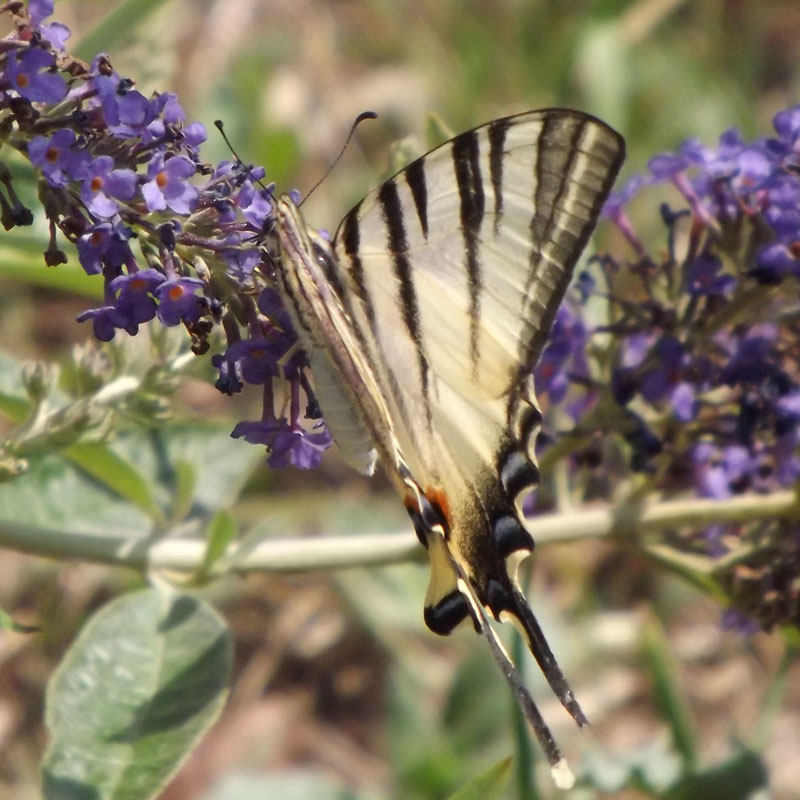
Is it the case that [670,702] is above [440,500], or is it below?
below

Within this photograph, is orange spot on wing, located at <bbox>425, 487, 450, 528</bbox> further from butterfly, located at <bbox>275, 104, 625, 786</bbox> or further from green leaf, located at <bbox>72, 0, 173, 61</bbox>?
green leaf, located at <bbox>72, 0, 173, 61</bbox>

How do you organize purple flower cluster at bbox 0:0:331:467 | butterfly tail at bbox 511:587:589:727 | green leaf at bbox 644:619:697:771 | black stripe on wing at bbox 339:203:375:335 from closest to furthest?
1. purple flower cluster at bbox 0:0:331:467
2. butterfly tail at bbox 511:587:589:727
3. black stripe on wing at bbox 339:203:375:335
4. green leaf at bbox 644:619:697:771

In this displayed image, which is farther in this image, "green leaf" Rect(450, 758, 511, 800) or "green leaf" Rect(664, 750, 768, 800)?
"green leaf" Rect(664, 750, 768, 800)

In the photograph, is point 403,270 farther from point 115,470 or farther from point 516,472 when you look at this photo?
point 115,470

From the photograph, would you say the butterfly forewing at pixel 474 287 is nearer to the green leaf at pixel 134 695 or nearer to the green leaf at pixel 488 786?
the green leaf at pixel 488 786

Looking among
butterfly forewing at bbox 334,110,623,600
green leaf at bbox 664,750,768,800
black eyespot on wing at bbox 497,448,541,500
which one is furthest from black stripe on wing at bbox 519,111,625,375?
green leaf at bbox 664,750,768,800

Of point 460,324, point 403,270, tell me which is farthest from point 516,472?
point 403,270
